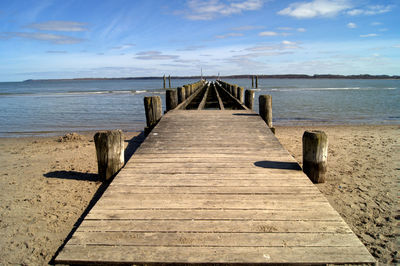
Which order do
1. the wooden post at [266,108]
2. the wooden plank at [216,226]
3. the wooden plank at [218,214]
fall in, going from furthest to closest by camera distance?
the wooden post at [266,108], the wooden plank at [218,214], the wooden plank at [216,226]

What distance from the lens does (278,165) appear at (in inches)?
176

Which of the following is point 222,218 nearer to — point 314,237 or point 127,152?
point 314,237

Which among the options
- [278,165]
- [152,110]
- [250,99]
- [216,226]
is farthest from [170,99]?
[216,226]

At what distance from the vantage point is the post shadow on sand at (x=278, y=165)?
4.36 m

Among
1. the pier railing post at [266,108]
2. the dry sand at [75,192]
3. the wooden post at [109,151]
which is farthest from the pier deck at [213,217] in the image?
the pier railing post at [266,108]

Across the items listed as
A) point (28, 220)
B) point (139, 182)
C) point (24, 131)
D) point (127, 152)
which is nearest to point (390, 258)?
point (139, 182)

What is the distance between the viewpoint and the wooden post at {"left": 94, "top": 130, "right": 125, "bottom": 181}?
15.0ft

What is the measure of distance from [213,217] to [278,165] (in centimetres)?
200

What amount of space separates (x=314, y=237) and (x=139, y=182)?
241 cm

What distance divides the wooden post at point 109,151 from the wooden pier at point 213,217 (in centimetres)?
31

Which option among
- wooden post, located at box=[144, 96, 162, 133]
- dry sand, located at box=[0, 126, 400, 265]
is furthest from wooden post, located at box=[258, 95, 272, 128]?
wooden post, located at box=[144, 96, 162, 133]

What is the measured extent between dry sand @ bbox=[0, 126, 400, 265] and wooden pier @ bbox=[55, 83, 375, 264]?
2.81ft

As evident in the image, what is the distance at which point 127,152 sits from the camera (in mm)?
8422

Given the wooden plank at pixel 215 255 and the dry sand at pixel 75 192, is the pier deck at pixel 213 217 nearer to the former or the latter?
the wooden plank at pixel 215 255
